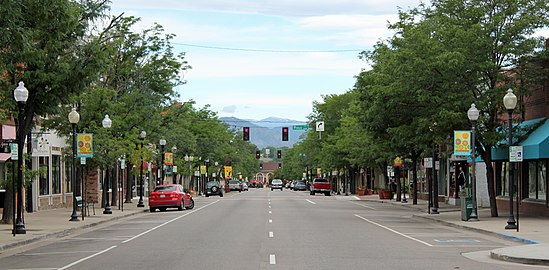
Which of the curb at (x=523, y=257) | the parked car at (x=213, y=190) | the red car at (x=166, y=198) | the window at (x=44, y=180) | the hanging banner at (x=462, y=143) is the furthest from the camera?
the parked car at (x=213, y=190)

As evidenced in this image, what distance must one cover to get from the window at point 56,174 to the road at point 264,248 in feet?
57.5

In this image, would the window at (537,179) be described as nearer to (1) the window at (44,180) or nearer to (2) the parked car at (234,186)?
(1) the window at (44,180)

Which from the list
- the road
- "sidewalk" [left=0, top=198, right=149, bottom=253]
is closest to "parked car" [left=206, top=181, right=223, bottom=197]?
"sidewalk" [left=0, top=198, right=149, bottom=253]

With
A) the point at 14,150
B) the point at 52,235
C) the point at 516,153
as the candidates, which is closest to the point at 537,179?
the point at 516,153

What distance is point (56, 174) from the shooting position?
47.9 meters

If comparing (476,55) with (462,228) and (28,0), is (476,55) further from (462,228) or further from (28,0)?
(28,0)

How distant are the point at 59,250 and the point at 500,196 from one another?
2689cm

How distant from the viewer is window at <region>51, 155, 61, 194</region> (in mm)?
47094

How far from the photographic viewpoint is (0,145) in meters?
32.3

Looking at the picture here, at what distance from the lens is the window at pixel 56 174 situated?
47094mm

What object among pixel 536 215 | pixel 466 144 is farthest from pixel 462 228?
pixel 536 215

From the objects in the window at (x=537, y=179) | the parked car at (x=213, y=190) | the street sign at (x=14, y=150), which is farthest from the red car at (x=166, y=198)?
the parked car at (x=213, y=190)

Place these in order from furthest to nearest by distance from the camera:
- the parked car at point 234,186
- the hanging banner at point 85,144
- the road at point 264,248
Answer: the parked car at point 234,186 < the hanging banner at point 85,144 < the road at point 264,248

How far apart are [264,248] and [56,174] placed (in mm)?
30991
